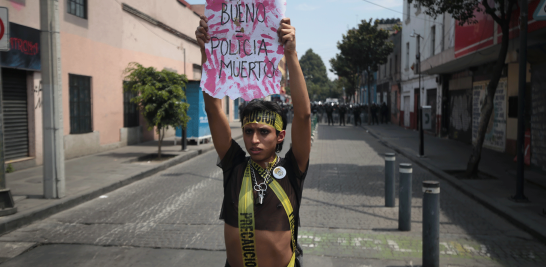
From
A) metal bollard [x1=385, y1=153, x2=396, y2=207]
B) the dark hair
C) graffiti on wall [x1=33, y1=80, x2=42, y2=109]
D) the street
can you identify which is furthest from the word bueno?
graffiti on wall [x1=33, y1=80, x2=42, y2=109]

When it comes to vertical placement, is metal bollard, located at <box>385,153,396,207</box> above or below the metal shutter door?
below

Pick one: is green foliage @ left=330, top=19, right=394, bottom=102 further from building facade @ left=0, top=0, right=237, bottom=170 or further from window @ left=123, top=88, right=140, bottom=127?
window @ left=123, top=88, right=140, bottom=127

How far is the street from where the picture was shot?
16.3 ft

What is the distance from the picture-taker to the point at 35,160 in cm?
1188

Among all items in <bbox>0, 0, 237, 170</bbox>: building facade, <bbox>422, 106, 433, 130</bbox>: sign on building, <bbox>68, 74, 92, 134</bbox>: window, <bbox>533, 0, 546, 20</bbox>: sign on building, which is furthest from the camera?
<bbox>68, 74, 92, 134</bbox>: window

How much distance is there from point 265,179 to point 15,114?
11.3 metres

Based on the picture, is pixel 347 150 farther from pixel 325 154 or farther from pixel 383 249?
pixel 383 249

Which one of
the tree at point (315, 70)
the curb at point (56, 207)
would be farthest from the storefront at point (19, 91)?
the tree at point (315, 70)

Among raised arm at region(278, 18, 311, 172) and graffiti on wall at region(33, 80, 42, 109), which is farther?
graffiti on wall at region(33, 80, 42, 109)

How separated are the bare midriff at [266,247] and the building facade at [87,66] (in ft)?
33.8

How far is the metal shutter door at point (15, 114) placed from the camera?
36.4 feet

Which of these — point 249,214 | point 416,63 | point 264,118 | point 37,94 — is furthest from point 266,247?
point 416,63

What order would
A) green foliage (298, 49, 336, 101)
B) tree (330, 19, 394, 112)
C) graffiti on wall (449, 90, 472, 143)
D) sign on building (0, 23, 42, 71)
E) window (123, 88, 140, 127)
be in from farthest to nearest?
green foliage (298, 49, 336, 101) → tree (330, 19, 394, 112) → graffiti on wall (449, 90, 472, 143) → window (123, 88, 140, 127) → sign on building (0, 23, 42, 71)

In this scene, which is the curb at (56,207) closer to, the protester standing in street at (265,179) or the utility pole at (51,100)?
the utility pole at (51,100)
